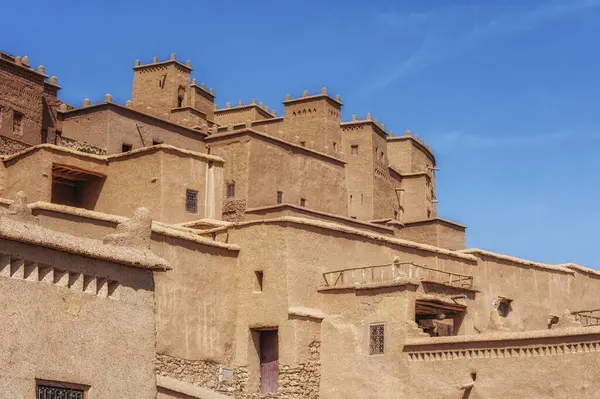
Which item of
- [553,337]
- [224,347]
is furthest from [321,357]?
[553,337]

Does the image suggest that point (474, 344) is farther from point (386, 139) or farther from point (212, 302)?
point (386, 139)

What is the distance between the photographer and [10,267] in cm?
1258

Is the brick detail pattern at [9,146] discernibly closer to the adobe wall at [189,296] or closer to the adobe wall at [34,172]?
the adobe wall at [34,172]

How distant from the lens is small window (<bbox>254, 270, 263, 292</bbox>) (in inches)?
1111

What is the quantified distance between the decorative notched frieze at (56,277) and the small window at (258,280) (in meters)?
14.4

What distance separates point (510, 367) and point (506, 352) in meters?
0.35

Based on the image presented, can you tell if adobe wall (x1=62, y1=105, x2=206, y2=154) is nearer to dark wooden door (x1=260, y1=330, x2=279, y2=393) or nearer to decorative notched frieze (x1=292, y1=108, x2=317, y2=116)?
decorative notched frieze (x1=292, y1=108, x2=317, y2=116)

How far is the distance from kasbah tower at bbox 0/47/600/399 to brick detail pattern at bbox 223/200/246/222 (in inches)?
3.2

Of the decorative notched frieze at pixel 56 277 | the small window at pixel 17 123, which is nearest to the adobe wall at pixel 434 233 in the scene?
the small window at pixel 17 123

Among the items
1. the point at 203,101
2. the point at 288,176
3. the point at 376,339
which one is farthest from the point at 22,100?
the point at 376,339

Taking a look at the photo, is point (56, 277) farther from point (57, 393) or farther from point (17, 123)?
point (17, 123)

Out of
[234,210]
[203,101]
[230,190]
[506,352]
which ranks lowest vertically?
[506,352]

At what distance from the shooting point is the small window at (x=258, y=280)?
92.6 feet

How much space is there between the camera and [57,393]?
42.3 ft
